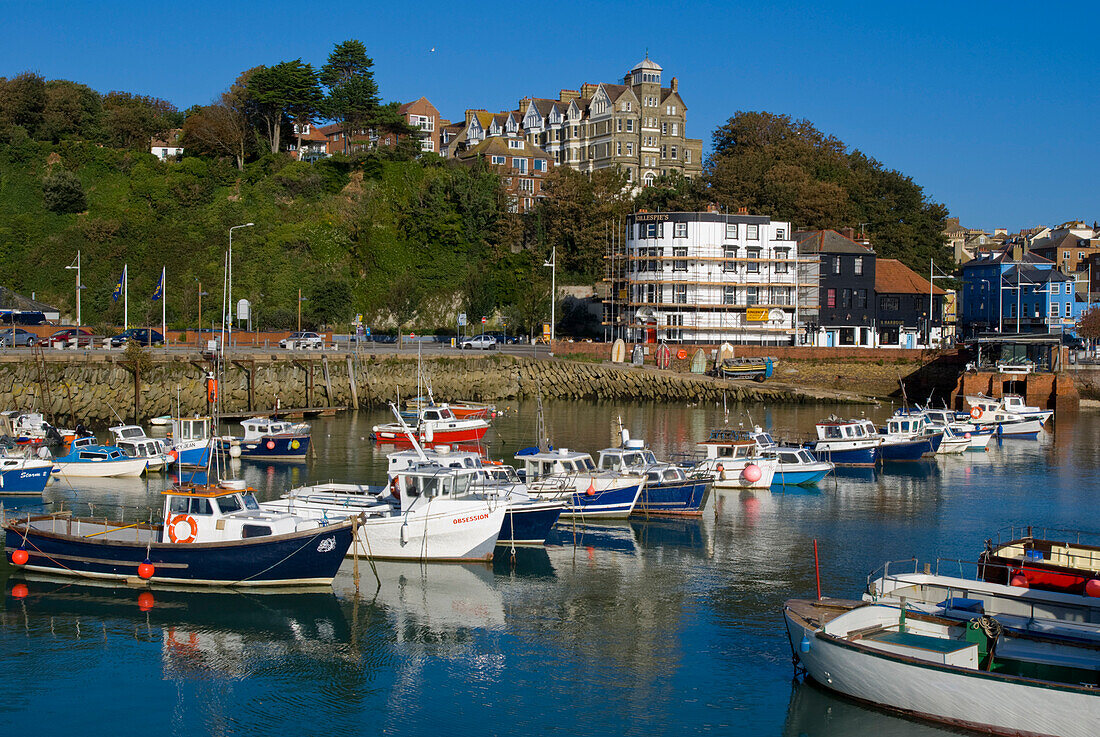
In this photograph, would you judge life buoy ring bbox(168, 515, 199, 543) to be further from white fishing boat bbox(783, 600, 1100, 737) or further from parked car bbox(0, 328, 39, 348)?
parked car bbox(0, 328, 39, 348)

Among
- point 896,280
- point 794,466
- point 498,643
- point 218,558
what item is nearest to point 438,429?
point 794,466

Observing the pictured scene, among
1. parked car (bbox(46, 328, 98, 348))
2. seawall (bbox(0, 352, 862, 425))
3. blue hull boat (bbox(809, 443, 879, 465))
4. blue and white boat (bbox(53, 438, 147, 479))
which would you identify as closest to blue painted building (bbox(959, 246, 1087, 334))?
seawall (bbox(0, 352, 862, 425))

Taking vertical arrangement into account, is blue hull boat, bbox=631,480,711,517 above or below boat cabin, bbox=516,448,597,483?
below

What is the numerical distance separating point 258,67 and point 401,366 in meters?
48.7

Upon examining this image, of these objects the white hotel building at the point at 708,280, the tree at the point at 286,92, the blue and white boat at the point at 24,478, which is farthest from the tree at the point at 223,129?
the blue and white boat at the point at 24,478

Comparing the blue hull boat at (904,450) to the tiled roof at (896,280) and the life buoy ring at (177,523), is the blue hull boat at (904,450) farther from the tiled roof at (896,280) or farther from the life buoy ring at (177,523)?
the tiled roof at (896,280)

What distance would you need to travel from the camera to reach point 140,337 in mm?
70562

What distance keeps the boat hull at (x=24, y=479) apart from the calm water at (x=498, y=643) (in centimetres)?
247

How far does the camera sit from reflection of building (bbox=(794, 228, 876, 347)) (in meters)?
86.1

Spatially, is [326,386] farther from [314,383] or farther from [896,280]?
[896,280]

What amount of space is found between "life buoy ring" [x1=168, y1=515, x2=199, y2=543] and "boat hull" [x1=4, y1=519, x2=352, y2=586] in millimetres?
376

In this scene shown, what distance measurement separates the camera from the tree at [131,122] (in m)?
104

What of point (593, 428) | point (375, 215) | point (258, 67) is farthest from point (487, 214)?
point (593, 428)

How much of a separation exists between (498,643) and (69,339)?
54.8 m
